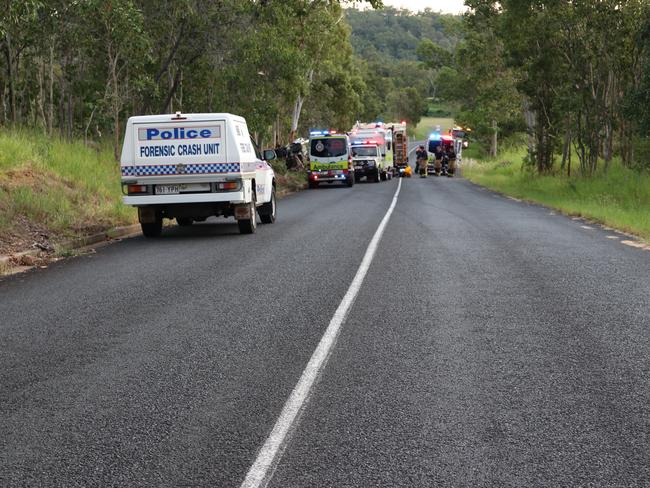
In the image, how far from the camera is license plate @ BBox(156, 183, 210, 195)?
1580 cm

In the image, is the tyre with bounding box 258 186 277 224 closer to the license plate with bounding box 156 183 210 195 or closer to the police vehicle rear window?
the license plate with bounding box 156 183 210 195

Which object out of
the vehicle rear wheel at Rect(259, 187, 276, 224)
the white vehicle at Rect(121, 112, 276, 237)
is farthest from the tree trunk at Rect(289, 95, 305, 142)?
the white vehicle at Rect(121, 112, 276, 237)

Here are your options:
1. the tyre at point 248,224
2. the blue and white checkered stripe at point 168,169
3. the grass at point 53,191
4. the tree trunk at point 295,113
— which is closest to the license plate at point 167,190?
the blue and white checkered stripe at point 168,169

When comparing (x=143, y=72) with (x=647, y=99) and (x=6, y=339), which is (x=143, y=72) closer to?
(x=647, y=99)

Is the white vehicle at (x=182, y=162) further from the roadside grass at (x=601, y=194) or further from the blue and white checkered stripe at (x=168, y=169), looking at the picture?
the roadside grass at (x=601, y=194)

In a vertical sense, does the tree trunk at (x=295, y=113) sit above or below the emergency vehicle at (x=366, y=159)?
above

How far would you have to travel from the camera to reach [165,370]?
6.31m

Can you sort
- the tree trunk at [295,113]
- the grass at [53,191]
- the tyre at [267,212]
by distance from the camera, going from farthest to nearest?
the tree trunk at [295,113] < the tyre at [267,212] < the grass at [53,191]

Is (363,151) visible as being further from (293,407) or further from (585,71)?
(293,407)

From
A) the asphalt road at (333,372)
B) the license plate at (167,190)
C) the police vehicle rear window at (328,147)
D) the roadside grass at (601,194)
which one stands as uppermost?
the police vehicle rear window at (328,147)

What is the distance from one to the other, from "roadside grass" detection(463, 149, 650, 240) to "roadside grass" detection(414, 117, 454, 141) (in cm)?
11612

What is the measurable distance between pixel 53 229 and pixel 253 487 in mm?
12376

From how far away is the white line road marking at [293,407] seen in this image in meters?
4.30

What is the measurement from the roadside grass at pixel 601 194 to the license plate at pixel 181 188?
8.37 metres
